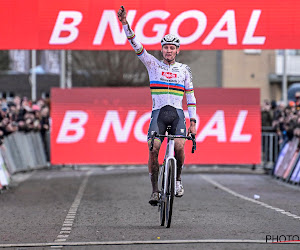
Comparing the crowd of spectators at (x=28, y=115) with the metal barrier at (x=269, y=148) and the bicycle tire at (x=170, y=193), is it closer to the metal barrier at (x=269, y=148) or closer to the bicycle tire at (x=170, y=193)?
the metal barrier at (x=269, y=148)

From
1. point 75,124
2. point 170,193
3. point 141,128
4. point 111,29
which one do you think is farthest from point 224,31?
point 75,124

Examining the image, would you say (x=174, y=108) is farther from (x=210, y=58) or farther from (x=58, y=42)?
(x=210, y=58)

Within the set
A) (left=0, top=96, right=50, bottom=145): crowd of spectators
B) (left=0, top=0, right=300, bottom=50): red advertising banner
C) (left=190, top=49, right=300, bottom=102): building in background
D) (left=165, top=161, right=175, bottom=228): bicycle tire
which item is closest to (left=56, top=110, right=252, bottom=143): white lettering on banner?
(left=0, top=96, right=50, bottom=145): crowd of spectators

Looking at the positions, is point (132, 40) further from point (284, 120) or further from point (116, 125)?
point (116, 125)

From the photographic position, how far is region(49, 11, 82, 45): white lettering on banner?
16875 millimetres

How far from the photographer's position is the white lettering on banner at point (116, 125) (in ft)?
83.6

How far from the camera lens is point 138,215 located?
40.2 feet

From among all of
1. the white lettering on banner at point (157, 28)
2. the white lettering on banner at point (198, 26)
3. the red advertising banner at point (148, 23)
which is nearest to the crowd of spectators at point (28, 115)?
the red advertising banner at point (148, 23)

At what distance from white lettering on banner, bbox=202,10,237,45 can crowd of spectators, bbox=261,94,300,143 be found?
4.21m

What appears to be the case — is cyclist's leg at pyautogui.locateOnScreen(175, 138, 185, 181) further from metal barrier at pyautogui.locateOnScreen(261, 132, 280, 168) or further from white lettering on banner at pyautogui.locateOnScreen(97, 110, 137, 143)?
metal barrier at pyautogui.locateOnScreen(261, 132, 280, 168)

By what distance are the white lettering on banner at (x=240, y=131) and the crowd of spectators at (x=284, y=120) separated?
88 cm

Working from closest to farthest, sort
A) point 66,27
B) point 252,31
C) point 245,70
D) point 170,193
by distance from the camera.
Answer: point 170,193 → point 66,27 → point 252,31 → point 245,70

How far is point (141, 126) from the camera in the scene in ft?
83.5

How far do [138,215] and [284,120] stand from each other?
444 inches
